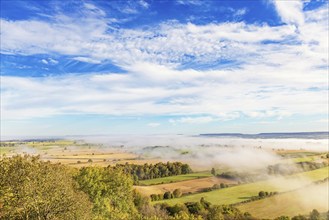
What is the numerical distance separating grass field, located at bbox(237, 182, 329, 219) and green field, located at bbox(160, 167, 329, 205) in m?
5.11

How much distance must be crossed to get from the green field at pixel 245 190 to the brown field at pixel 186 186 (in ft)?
17.7

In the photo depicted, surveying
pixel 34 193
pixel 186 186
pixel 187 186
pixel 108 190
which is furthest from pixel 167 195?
pixel 34 193

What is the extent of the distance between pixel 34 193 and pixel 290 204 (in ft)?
288

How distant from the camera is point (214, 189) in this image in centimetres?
11794

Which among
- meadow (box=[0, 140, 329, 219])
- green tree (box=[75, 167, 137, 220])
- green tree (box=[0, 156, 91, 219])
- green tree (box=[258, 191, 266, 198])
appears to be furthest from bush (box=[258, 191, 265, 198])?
green tree (box=[0, 156, 91, 219])

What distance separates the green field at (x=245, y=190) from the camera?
103 meters

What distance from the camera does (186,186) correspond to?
117250 mm

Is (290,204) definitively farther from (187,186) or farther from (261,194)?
(187,186)

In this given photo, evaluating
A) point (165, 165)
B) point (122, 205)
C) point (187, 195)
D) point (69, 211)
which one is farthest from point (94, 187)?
point (165, 165)

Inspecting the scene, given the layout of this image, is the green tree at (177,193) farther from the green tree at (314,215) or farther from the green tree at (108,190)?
the green tree at (108,190)

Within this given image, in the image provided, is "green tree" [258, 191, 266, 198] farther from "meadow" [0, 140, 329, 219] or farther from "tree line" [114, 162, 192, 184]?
"tree line" [114, 162, 192, 184]

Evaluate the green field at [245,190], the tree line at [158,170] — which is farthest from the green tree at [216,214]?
the tree line at [158,170]

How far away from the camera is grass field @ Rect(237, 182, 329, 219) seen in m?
91.8

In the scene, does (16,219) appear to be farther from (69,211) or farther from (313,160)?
(313,160)
